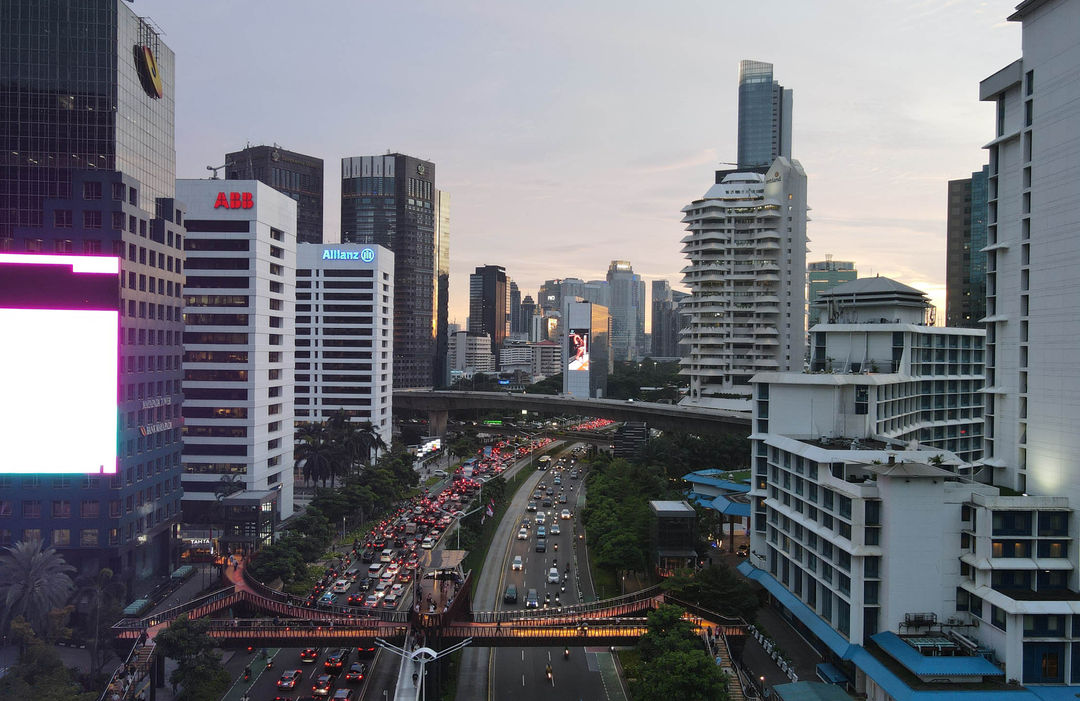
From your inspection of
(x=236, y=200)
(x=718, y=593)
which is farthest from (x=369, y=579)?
(x=236, y=200)

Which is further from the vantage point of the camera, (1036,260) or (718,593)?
(718,593)

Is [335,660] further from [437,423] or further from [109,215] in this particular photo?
[437,423]

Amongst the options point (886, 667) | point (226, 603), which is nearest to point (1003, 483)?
point (886, 667)

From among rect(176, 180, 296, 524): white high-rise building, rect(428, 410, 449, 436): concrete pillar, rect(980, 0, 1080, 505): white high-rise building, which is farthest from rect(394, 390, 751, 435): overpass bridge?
rect(176, 180, 296, 524): white high-rise building

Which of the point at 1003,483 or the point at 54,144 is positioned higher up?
the point at 54,144

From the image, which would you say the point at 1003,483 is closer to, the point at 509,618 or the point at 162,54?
the point at 509,618

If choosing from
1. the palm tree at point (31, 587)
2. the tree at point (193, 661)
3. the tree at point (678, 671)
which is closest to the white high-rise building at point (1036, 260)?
the tree at point (678, 671)

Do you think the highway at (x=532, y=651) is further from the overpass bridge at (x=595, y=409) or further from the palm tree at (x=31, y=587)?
the palm tree at (x=31, y=587)
